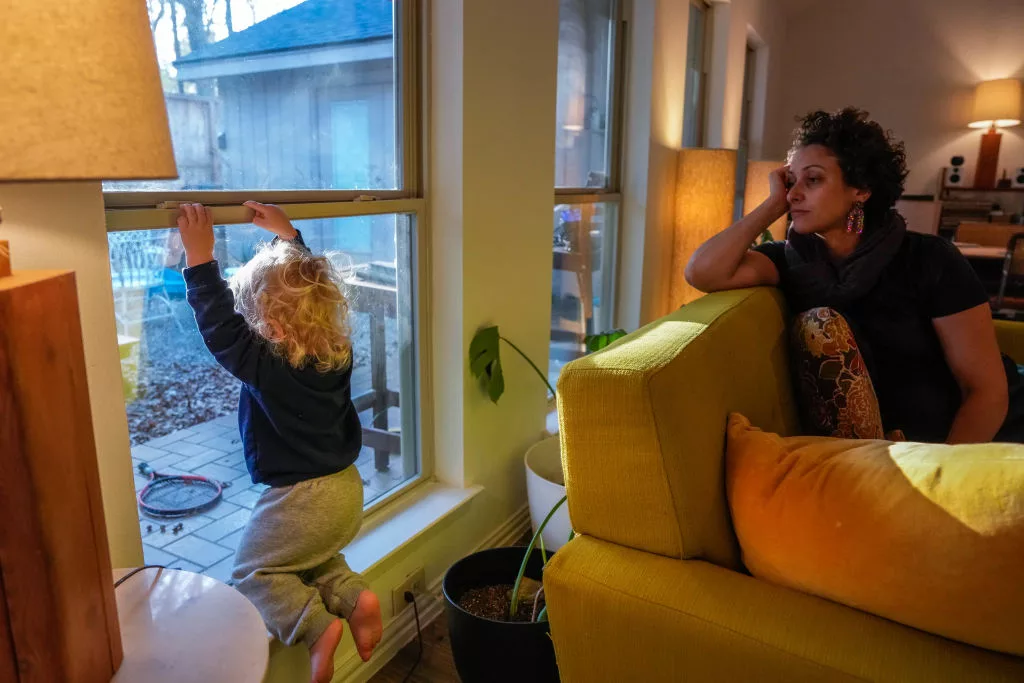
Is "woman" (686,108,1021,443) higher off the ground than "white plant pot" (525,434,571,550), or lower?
higher

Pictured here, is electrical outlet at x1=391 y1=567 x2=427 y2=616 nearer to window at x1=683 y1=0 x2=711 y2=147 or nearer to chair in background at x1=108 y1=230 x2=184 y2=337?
chair in background at x1=108 y1=230 x2=184 y2=337

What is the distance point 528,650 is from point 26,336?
3.57 ft

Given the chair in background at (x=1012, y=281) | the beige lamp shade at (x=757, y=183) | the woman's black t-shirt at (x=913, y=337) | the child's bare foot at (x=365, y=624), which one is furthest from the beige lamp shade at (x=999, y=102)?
the child's bare foot at (x=365, y=624)

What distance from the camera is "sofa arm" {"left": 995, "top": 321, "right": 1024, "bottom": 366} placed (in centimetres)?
216

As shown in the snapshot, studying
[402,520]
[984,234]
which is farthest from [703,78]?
[402,520]

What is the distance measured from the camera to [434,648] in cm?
178

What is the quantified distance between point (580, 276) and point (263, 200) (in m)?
1.64

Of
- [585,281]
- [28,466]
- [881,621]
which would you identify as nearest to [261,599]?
[28,466]

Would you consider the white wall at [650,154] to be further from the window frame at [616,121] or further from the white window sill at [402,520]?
the white window sill at [402,520]

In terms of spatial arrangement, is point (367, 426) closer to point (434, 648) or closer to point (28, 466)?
point (434, 648)

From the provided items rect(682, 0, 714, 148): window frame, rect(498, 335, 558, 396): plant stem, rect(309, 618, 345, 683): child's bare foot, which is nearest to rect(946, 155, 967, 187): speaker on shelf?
rect(682, 0, 714, 148): window frame

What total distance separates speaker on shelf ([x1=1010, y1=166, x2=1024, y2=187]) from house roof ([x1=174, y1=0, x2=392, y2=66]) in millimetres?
6228

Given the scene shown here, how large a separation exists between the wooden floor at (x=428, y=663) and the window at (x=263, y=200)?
1.24ft

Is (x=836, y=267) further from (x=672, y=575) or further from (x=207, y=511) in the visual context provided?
(x=207, y=511)
